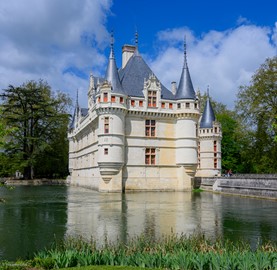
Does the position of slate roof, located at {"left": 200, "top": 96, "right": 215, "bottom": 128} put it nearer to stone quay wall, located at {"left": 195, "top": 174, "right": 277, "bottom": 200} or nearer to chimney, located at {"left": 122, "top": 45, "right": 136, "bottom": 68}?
stone quay wall, located at {"left": 195, "top": 174, "right": 277, "bottom": 200}

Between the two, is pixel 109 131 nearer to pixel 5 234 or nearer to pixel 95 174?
pixel 95 174

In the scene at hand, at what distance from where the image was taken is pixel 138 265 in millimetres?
6430

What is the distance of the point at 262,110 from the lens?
105 feet

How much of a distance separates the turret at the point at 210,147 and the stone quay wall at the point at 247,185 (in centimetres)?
645

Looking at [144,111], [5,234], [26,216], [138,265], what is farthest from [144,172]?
[138,265]

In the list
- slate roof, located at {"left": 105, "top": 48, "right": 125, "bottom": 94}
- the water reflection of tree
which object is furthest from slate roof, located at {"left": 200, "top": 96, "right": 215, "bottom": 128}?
the water reflection of tree

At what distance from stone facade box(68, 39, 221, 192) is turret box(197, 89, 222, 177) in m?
8.73

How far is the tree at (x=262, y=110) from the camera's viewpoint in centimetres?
3144

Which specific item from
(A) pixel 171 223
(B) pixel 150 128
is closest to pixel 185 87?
(B) pixel 150 128

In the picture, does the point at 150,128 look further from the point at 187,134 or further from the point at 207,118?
the point at 207,118

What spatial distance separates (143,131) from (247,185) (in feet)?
32.0

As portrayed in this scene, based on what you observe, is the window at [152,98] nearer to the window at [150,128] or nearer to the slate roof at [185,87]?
the window at [150,128]

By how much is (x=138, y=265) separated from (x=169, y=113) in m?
26.0

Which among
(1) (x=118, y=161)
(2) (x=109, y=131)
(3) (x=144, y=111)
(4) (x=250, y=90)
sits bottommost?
(1) (x=118, y=161)
